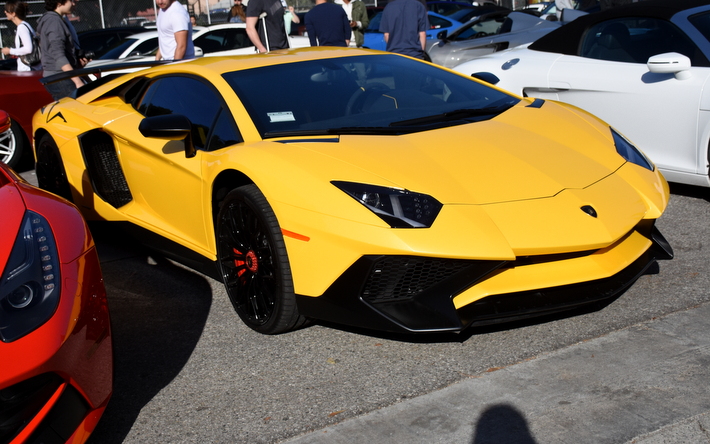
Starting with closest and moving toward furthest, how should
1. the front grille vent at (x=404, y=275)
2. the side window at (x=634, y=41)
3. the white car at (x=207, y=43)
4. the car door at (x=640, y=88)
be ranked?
the front grille vent at (x=404, y=275)
the car door at (x=640, y=88)
the side window at (x=634, y=41)
the white car at (x=207, y=43)

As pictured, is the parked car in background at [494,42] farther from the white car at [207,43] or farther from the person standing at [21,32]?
the person standing at [21,32]

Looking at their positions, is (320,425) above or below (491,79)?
below

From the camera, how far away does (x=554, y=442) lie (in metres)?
2.36

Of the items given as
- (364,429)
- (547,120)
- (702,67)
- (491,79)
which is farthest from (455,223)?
(702,67)

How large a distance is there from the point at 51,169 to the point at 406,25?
417 centimetres

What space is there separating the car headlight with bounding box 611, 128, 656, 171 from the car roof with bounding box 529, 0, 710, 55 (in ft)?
6.08

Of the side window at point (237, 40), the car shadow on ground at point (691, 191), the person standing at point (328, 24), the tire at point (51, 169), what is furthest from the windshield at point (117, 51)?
the car shadow on ground at point (691, 191)

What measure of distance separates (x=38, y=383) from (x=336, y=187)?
1.28 m

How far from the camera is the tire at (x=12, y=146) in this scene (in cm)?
753

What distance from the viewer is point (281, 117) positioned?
3.62m

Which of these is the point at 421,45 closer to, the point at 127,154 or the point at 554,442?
the point at 127,154

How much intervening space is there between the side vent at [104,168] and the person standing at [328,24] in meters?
4.45

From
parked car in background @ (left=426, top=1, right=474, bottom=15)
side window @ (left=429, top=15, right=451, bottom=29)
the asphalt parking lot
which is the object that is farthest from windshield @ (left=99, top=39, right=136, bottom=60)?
parked car in background @ (left=426, top=1, right=474, bottom=15)

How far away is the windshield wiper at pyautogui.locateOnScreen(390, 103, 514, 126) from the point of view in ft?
11.9
